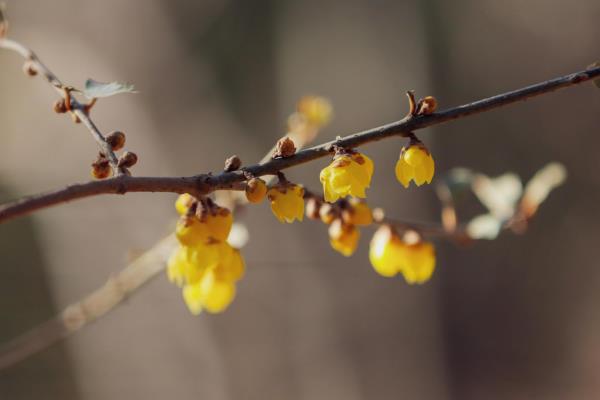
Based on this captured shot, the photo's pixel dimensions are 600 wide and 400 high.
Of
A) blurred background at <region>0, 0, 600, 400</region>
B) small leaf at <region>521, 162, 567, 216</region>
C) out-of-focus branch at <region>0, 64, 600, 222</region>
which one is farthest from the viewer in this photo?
blurred background at <region>0, 0, 600, 400</region>

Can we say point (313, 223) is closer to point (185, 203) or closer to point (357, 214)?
point (357, 214)

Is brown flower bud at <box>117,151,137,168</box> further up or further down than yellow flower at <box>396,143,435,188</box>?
further down

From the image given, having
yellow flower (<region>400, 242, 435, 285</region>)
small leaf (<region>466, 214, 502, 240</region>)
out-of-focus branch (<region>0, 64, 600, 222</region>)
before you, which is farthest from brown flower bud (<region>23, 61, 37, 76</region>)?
small leaf (<region>466, 214, 502, 240</region>)

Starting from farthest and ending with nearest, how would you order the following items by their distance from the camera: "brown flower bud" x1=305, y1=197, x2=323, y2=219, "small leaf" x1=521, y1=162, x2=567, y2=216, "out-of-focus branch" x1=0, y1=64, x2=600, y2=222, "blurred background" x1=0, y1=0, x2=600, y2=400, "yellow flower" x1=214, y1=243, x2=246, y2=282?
"blurred background" x1=0, y1=0, x2=600, y2=400 < "small leaf" x1=521, y1=162, x2=567, y2=216 < "brown flower bud" x1=305, y1=197, x2=323, y2=219 < "yellow flower" x1=214, y1=243, x2=246, y2=282 < "out-of-focus branch" x1=0, y1=64, x2=600, y2=222

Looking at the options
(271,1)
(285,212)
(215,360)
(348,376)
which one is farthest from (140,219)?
(285,212)

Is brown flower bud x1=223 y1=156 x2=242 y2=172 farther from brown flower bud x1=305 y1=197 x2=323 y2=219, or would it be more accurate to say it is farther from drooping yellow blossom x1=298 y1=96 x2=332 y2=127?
drooping yellow blossom x1=298 y1=96 x2=332 y2=127

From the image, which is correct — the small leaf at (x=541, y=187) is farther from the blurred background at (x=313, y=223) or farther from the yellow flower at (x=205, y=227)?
the blurred background at (x=313, y=223)

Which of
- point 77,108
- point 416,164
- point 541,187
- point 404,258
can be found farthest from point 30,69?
point 541,187

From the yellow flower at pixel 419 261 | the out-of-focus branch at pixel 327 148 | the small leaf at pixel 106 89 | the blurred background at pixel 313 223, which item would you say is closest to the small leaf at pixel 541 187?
the yellow flower at pixel 419 261
